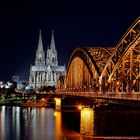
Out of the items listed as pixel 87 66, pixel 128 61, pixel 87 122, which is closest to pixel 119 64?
pixel 128 61

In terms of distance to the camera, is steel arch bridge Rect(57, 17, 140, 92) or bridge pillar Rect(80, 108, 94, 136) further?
bridge pillar Rect(80, 108, 94, 136)

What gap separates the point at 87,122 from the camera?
164ft

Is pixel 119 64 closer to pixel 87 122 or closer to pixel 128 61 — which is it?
pixel 128 61

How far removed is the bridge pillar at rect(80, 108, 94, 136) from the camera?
161ft

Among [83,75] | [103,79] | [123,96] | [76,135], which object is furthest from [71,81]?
[123,96]

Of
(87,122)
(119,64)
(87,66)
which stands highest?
(87,66)

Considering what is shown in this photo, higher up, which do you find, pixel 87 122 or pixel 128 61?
pixel 128 61

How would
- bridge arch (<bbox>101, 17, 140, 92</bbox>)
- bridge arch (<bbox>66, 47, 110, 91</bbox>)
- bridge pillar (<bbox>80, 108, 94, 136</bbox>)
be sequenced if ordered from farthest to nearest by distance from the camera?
bridge arch (<bbox>66, 47, 110, 91</bbox>), bridge pillar (<bbox>80, 108, 94, 136</bbox>), bridge arch (<bbox>101, 17, 140, 92</bbox>)

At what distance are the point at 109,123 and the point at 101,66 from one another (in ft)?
81.2

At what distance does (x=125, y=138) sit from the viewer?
4653 cm

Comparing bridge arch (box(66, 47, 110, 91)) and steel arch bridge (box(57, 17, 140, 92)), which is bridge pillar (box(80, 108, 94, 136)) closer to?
steel arch bridge (box(57, 17, 140, 92))

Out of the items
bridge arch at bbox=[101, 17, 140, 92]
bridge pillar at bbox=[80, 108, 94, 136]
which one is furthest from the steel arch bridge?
bridge pillar at bbox=[80, 108, 94, 136]

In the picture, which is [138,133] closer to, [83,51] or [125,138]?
[125,138]

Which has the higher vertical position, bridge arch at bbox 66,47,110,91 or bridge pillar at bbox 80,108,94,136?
bridge arch at bbox 66,47,110,91
